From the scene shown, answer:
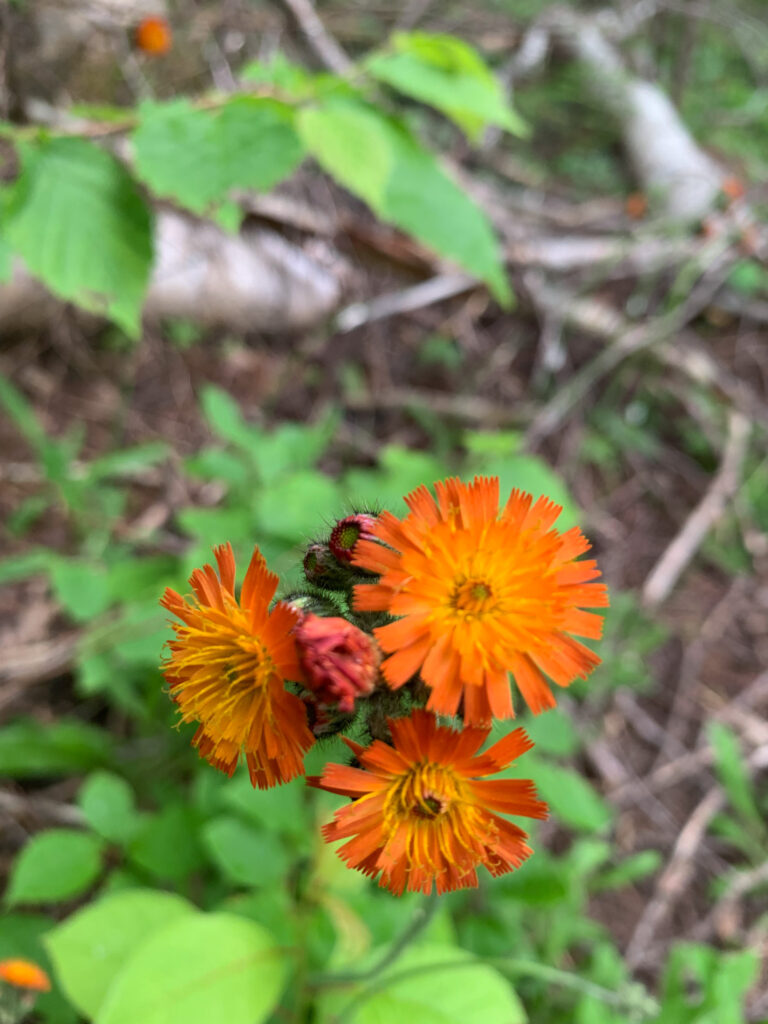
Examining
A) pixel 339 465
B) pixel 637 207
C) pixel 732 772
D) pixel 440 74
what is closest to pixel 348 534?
pixel 440 74

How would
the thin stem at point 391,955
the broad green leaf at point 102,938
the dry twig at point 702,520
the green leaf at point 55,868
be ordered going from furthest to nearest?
the dry twig at point 702,520 < the green leaf at point 55,868 < the broad green leaf at point 102,938 < the thin stem at point 391,955

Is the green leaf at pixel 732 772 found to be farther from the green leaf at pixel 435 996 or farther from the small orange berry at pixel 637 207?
the small orange berry at pixel 637 207

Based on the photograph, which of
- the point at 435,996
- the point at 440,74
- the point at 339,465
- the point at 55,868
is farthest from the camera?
the point at 339,465

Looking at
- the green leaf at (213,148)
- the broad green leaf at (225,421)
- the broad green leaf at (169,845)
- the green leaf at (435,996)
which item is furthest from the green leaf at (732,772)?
the green leaf at (213,148)

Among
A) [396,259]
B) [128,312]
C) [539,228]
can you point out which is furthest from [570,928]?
[539,228]

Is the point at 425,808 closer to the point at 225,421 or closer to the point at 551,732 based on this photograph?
the point at 551,732

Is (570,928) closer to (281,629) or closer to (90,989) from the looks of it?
(90,989)
